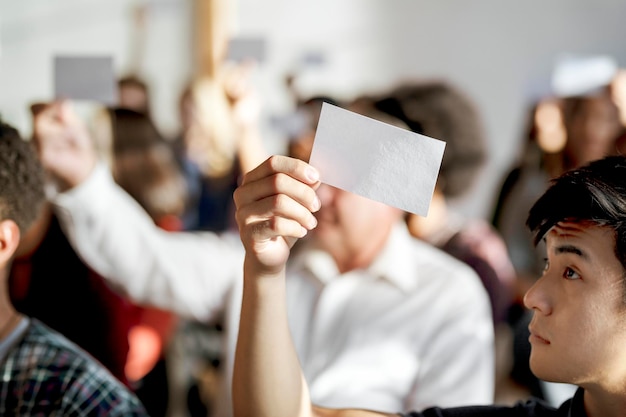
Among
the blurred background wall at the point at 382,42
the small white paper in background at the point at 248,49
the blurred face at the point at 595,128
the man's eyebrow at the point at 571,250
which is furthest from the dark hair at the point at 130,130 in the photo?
the man's eyebrow at the point at 571,250

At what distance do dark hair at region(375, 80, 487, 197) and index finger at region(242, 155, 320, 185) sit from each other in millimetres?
→ 886

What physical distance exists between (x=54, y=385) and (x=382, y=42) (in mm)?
4051

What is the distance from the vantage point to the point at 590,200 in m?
0.92

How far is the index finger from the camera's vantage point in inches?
34.0

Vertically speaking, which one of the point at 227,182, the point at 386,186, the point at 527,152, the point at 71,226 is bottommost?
the point at 227,182

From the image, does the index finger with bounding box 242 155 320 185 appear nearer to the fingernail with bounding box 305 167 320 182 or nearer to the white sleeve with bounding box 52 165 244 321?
the fingernail with bounding box 305 167 320 182

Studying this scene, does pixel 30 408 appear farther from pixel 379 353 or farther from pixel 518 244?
pixel 518 244

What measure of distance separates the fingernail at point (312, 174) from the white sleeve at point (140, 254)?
28.9 inches

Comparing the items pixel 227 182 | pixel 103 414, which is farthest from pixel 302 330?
pixel 227 182

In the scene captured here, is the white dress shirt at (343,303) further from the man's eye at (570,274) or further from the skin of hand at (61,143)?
the man's eye at (570,274)

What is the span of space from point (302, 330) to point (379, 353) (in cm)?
17

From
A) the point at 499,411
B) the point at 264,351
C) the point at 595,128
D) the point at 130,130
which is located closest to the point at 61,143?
the point at 264,351

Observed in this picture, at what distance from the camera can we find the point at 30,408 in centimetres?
111

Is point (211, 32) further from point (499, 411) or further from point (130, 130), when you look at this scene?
point (499, 411)
